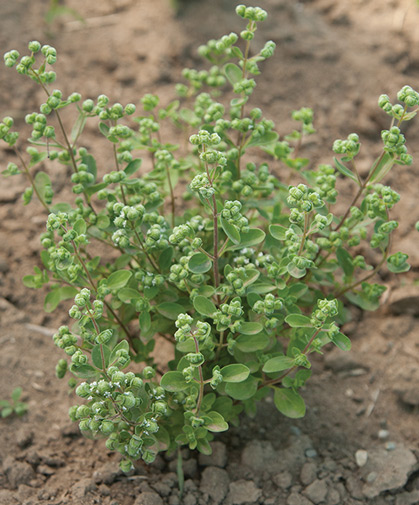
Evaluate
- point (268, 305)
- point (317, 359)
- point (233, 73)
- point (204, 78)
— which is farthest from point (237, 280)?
point (204, 78)

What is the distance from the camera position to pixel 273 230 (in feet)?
7.25

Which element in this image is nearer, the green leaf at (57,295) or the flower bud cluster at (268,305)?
the flower bud cluster at (268,305)

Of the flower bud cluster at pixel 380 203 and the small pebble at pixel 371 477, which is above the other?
the flower bud cluster at pixel 380 203

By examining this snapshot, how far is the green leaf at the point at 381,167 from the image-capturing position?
2.31 metres

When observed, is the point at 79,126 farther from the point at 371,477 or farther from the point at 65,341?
the point at 371,477

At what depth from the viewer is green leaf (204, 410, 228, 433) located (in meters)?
2.07

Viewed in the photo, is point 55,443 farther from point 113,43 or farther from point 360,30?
point 360,30

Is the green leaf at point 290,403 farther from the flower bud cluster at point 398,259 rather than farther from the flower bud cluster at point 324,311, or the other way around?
the flower bud cluster at point 398,259

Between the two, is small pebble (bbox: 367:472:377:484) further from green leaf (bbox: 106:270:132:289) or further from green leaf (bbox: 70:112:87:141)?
green leaf (bbox: 70:112:87:141)

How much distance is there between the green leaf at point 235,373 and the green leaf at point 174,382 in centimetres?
13

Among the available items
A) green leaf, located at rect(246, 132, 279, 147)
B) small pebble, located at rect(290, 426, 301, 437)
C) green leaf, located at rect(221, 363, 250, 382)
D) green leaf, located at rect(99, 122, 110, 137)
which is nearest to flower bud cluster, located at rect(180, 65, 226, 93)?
green leaf, located at rect(246, 132, 279, 147)

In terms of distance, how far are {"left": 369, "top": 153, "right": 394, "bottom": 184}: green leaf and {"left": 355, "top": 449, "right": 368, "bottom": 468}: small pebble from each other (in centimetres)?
102

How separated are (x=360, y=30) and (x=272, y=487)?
110 inches

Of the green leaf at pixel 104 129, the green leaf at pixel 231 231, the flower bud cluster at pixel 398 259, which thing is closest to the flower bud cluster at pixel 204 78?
the green leaf at pixel 104 129
